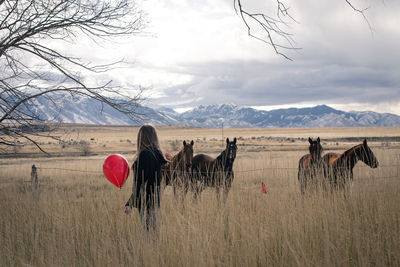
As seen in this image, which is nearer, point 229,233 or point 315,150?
point 229,233

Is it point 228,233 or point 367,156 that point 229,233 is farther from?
point 367,156

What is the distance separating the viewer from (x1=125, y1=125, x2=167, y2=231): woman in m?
4.25

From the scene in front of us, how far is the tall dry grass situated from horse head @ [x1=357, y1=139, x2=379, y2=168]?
0.33 meters

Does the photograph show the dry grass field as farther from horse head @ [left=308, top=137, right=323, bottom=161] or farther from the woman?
horse head @ [left=308, top=137, right=323, bottom=161]

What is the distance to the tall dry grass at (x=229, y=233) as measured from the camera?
130 inches

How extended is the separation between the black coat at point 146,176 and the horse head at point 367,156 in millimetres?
4166

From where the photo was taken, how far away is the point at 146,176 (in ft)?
14.3

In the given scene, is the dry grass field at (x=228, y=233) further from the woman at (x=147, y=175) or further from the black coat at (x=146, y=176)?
the black coat at (x=146, y=176)

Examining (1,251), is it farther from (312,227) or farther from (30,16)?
(312,227)

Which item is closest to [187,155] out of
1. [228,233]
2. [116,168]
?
[116,168]

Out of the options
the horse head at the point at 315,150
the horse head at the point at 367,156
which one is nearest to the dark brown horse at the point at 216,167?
the horse head at the point at 315,150

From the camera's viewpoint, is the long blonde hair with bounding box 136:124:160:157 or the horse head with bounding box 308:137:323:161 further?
the horse head with bounding box 308:137:323:161

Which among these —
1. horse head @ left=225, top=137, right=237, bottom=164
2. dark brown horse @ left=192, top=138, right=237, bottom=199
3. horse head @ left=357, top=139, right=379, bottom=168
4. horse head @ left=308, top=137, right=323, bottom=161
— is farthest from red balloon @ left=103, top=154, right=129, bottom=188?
horse head @ left=357, top=139, right=379, bottom=168

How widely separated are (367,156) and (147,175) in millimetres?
4378
